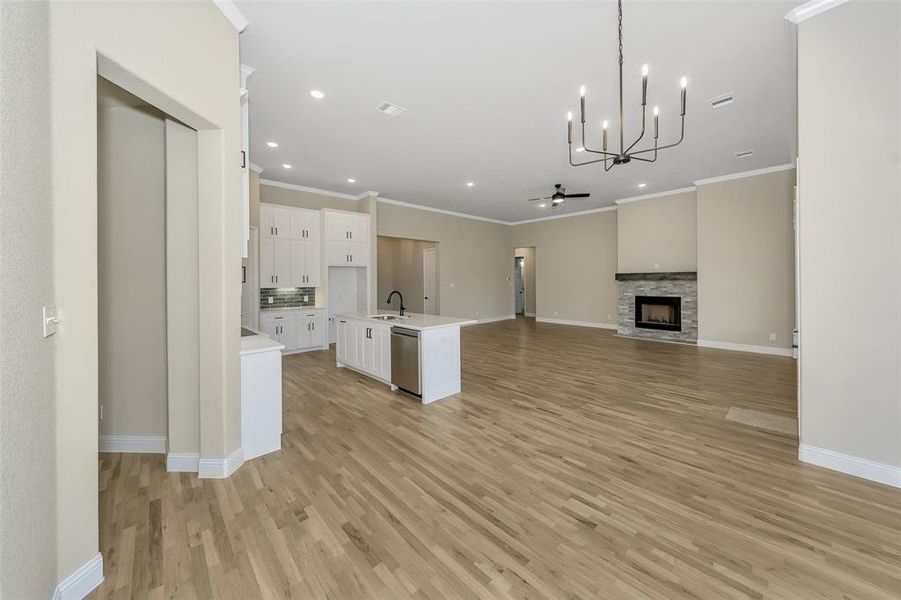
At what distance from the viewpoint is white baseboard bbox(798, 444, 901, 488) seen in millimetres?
2307

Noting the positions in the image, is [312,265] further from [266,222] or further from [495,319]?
[495,319]

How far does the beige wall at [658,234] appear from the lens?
24.0 feet

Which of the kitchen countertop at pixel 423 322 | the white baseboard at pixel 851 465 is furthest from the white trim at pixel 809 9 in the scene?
the kitchen countertop at pixel 423 322

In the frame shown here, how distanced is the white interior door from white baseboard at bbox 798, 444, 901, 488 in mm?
7745

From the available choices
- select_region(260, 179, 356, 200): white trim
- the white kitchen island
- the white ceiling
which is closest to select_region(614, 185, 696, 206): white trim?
the white ceiling

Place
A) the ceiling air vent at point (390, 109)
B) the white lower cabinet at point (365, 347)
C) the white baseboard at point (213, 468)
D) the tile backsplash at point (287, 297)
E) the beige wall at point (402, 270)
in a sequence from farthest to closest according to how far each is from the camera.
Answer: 1. the beige wall at point (402, 270)
2. the tile backsplash at point (287, 297)
3. the white lower cabinet at point (365, 347)
4. the ceiling air vent at point (390, 109)
5. the white baseboard at point (213, 468)

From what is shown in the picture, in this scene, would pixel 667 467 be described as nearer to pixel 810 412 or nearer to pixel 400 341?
pixel 810 412

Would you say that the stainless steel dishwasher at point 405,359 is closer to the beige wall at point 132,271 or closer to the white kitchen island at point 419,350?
the white kitchen island at point 419,350

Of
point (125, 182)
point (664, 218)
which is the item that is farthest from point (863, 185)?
point (664, 218)

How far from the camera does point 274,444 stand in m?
2.82

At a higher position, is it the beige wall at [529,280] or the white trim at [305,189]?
the white trim at [305,189]

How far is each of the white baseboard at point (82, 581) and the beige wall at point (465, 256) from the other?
23.4 ft

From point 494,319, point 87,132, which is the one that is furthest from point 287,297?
point 494,319

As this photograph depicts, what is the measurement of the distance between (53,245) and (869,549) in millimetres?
3944
